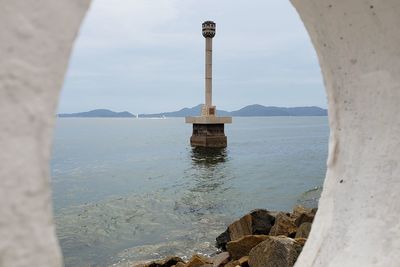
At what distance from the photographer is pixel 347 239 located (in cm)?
222

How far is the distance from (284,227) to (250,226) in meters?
0.90

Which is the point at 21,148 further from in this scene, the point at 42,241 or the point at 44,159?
the point at 42,241

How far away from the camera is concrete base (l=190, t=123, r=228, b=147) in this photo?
3170cm

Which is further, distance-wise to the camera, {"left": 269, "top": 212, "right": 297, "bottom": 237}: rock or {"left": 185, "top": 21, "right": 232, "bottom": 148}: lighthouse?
{"left": 185, "top": 21, "right": 232, "bottom": 148}: lighthouse

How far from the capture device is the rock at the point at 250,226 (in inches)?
337

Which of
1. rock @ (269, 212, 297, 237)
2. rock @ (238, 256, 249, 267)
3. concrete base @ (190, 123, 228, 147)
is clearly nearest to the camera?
rock @ (238, 256, 249, 267)

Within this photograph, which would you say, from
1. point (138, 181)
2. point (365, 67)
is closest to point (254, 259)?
point (365, 67)

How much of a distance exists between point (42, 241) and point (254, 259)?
16.4 ft

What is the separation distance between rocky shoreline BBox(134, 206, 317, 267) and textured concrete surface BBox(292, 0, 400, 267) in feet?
9.62

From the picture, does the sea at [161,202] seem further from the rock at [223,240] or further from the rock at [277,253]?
the rock at [277,253]

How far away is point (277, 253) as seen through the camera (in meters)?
5.17

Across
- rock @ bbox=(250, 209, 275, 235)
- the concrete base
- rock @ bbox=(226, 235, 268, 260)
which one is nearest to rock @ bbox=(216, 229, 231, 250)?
rock @ bbox=(250, 209, 275, 235)

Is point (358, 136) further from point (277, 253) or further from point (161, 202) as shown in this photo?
point (161, 202)

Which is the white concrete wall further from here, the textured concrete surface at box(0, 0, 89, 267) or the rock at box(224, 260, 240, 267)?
the rock at box(224, 260, 240, 267)
